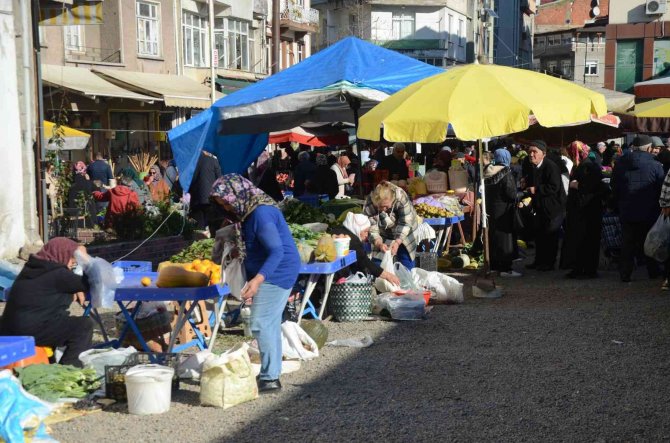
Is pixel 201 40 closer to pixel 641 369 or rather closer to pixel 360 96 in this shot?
pixel 360 96

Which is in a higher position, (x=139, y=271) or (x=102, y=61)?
(x=102, y=61)

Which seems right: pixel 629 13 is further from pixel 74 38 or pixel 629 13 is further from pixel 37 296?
pixel 37 296

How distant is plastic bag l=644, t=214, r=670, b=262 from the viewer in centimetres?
1002

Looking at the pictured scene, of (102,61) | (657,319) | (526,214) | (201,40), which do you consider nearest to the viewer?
(657,319)

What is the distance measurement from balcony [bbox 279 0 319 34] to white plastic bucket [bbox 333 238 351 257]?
36.6 m

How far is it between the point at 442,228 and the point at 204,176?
3.77 metres

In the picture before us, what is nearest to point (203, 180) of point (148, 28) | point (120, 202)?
point (120, 202)

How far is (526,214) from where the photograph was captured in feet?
43.1

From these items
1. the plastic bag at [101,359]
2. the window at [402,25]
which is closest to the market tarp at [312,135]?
the plastic bag at [101,359]

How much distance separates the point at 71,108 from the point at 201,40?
10.7m

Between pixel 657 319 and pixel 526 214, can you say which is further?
pixel 526 214

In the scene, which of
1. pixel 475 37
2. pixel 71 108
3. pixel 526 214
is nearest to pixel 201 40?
pixel 71 108

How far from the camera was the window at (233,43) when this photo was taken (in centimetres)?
3767

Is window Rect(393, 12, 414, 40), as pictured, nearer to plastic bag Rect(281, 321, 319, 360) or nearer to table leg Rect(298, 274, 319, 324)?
table leg Rect(298, 274, 319, 324)
